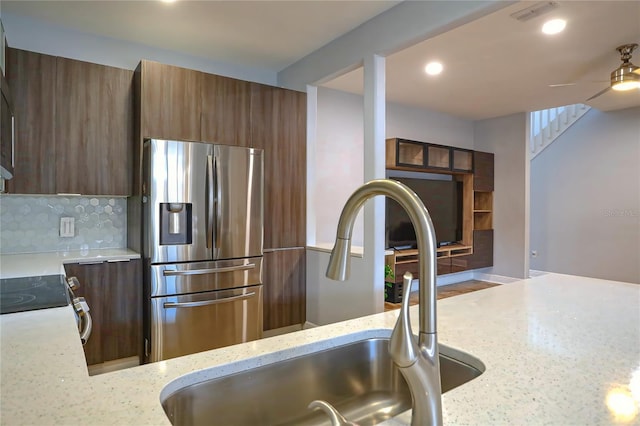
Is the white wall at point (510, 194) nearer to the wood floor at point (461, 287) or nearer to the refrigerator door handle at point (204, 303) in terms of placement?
the wood floor at point (461, 287)

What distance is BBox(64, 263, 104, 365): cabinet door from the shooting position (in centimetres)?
256

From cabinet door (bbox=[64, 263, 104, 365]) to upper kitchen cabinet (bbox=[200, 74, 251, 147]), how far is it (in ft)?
4.17

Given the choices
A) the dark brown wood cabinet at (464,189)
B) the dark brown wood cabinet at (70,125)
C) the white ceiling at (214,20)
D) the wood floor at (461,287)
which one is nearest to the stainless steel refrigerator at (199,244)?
the dark brown wood cabinet at (70,125)

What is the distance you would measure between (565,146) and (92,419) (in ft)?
23.3

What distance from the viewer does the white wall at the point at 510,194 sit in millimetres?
5625

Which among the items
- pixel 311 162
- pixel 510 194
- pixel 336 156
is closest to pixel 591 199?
pixel 510 194

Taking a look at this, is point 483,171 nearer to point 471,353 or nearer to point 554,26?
point 554,26

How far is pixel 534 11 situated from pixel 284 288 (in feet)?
9.55

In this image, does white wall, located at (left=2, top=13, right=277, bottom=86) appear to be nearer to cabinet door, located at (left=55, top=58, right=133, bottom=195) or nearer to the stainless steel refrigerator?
cabinet door, located at (left=55, top=58, right=133, bottom=195)

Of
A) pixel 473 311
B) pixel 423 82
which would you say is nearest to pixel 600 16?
pixel 423 82

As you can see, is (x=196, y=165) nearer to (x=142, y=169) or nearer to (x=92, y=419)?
(x=142, y=169)

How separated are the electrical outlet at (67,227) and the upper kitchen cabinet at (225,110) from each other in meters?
1.22

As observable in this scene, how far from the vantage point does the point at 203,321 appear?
9.18 feet

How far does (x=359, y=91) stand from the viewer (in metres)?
4.64
